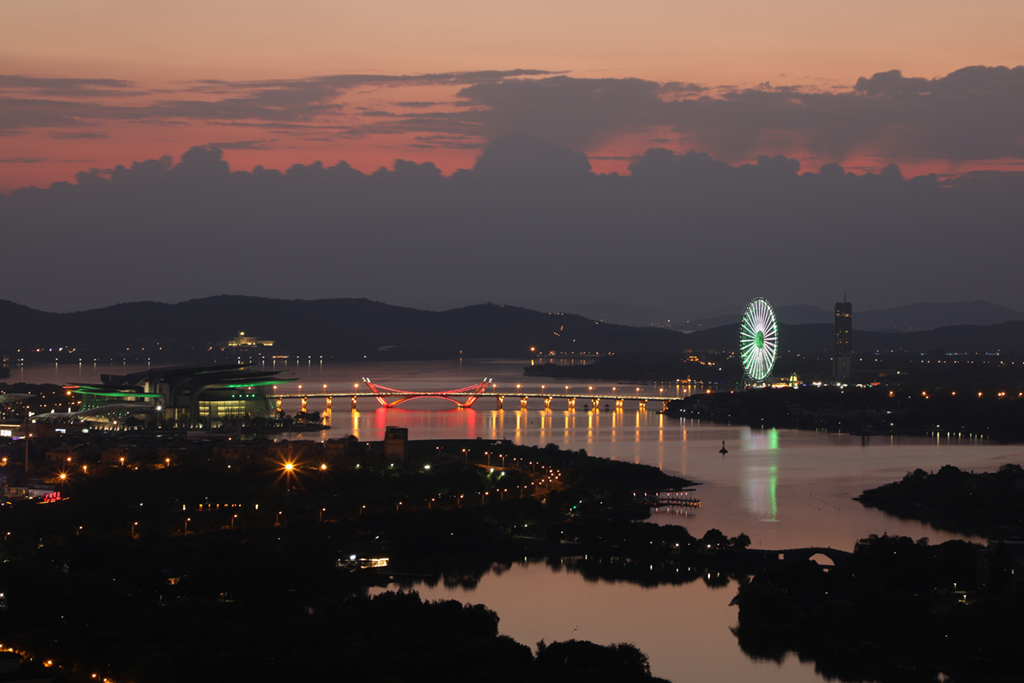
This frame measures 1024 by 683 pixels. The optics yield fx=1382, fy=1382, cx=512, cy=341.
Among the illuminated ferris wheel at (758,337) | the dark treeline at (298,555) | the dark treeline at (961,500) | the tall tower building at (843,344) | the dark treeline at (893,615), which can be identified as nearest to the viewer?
the dark treeline at (298,555)

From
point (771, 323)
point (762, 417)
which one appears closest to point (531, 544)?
point (762, 417)

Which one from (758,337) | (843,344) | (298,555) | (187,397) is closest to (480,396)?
(758,337)

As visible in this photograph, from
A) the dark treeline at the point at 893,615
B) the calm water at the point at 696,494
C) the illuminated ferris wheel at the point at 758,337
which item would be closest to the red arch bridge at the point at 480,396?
the calm water at the point at 696,494

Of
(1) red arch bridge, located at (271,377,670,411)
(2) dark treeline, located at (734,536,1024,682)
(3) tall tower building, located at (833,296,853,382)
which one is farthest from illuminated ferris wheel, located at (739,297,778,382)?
(2) dark treeline, located at (734,536,1024,682)

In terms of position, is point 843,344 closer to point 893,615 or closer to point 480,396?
point 480,396

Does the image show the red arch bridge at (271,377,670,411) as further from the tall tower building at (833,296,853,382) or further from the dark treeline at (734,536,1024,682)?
the dark treeline at (734,536,1024,682)

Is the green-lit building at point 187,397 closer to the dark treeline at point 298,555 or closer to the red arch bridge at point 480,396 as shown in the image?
the red arch bridge at point 480,396
